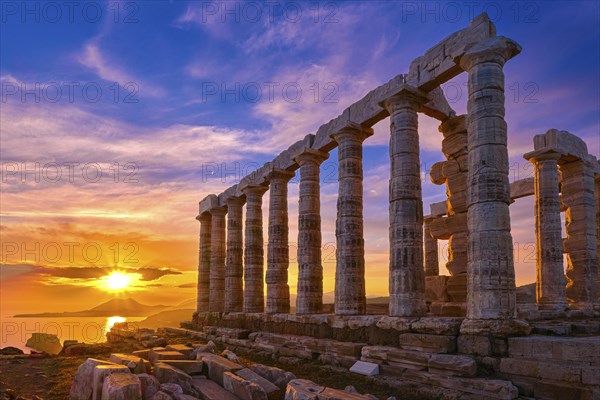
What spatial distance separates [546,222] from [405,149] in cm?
886

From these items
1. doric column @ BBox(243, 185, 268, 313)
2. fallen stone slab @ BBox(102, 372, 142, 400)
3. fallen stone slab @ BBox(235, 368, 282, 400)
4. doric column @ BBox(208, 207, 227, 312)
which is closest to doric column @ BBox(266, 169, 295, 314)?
doric column @ BBox(243, 185, 268, 313)

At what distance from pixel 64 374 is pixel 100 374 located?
25.0 feet

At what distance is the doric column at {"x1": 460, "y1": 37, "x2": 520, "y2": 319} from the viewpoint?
12477 millimetres

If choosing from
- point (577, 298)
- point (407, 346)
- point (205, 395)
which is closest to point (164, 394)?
point (205, 395)

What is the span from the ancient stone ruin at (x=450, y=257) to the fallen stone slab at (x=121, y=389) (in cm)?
702

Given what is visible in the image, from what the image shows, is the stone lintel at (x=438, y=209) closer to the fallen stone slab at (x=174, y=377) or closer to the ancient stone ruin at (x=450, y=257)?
the ancient stone ruin at (x=450, y=257)

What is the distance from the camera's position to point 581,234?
2189cm

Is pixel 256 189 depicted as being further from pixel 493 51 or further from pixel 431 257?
pixel 493 51

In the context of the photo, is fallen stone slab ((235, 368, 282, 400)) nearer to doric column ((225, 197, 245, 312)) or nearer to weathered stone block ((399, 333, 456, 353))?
weathered stone block ((399, 333, 456, 353))

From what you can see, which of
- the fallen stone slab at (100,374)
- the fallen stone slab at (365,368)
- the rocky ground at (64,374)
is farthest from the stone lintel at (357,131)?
the fallen stone slab at (100,374)

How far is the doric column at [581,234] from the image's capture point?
70.8ft

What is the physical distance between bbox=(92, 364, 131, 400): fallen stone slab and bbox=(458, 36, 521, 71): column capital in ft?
39.4

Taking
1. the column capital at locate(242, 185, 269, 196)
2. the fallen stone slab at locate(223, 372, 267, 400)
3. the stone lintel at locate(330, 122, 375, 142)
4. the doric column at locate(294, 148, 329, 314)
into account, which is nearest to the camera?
the fallen stone slab at locate(223, 372, 267, 400)

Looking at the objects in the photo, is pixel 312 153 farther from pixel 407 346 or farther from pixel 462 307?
pixel 407 346
